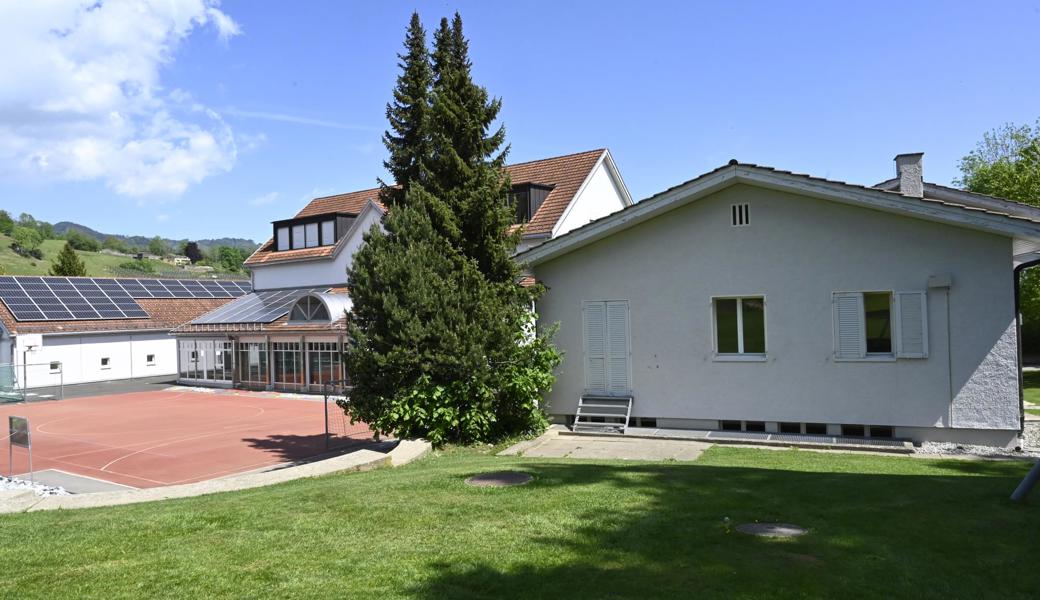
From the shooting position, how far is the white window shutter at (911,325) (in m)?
14.4

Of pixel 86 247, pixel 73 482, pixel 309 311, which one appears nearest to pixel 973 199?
pixel 73 482

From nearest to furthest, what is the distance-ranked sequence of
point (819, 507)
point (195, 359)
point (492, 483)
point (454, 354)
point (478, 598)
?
point (478, 598) < point (819, 507) < point (492, 483) < point (454, 354) < point (195, 359)

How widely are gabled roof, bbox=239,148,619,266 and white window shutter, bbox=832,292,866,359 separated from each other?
11.0 meters

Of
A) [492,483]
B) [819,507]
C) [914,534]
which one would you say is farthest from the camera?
[492,483]

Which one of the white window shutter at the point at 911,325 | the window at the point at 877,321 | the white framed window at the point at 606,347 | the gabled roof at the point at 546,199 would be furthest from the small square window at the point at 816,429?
the gabled roof at the point at 546,199

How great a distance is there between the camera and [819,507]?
8.00 metres

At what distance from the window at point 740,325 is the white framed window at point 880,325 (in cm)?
146

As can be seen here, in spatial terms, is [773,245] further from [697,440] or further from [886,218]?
[697,440]

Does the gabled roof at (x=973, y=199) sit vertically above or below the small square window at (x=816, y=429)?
above

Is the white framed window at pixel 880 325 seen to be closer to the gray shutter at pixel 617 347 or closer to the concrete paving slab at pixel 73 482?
the gray shutter at pixel 617 347

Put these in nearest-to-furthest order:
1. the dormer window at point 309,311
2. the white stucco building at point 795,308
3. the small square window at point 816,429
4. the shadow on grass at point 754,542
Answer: the shadow on grass at point 754,542 < the white stucco building at point 795,308 < the small square window at point 816,429 < the dormer window at point 309,311

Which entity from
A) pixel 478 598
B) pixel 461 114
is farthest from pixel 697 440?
pixel 478 598

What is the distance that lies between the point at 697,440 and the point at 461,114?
8155mm

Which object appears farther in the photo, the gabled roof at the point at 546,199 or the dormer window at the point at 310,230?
the dormer window at the point at 310,230
